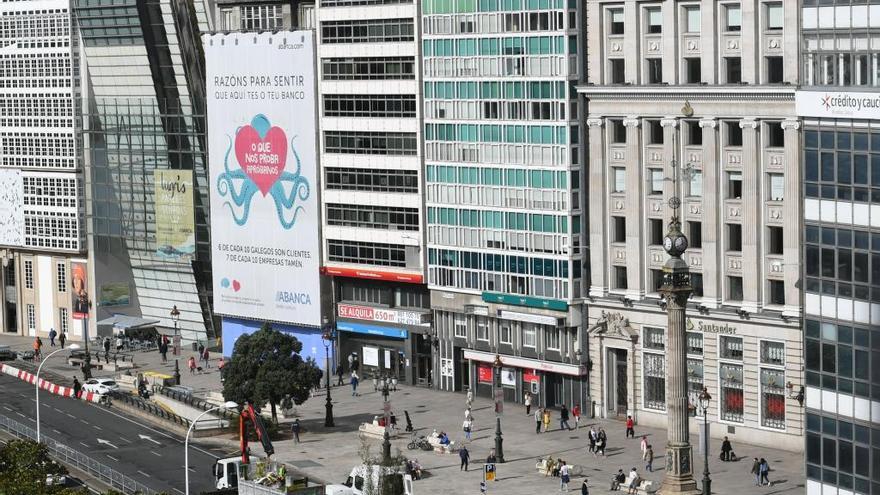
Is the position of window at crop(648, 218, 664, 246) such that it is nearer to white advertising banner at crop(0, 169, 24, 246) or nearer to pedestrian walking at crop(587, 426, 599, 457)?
pedestrian walking at crop(587, 426, 599, 457)

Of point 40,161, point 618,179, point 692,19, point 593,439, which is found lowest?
point 593,439

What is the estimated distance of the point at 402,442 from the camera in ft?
450

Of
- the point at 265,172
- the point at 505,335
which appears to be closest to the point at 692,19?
the point at 505,335

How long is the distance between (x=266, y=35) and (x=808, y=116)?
3058 inches

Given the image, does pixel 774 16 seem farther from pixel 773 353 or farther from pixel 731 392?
pixel 731 392

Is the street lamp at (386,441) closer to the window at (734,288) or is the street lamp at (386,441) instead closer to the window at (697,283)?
the window at (697,283)

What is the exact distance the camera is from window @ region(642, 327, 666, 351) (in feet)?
445

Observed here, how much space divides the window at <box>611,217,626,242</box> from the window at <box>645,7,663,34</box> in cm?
1247

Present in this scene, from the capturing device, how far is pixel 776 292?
130m

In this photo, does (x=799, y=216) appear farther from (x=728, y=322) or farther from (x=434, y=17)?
(x=434, y=17)

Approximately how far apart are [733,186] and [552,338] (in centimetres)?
1862

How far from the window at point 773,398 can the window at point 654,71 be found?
64.5 ft

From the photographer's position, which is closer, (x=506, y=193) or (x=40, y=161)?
(x=506, y=193)

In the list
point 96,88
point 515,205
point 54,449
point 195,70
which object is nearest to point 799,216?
point 515,205
